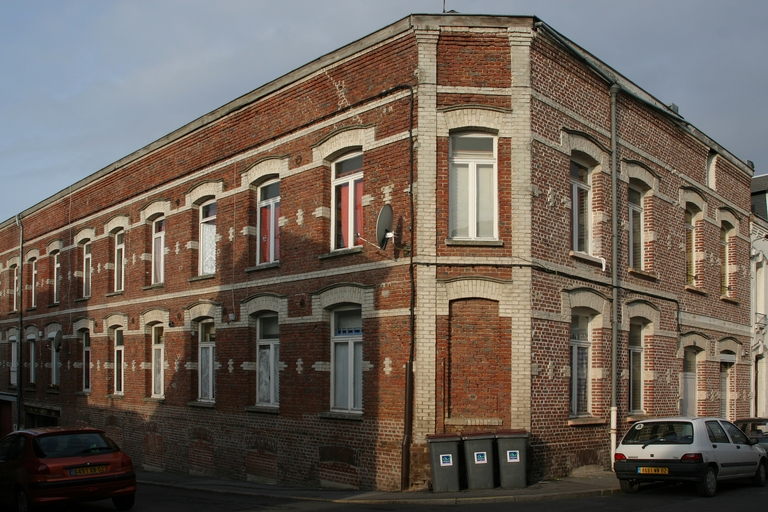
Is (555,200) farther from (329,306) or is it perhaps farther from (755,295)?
(755,295)

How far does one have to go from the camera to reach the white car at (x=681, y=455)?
14.2 metres

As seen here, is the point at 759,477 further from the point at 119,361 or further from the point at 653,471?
the point at 119,361

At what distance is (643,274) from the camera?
64.3 ft

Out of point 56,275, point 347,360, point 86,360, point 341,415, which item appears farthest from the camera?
point 56,275

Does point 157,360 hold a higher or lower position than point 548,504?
higher

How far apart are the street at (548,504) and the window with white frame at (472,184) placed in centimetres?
530

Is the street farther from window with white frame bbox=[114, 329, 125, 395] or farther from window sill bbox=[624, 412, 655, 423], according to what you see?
window with white frame bbox=[114, 329, 125, 395]

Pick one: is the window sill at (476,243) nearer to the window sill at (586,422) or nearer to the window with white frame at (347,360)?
the window with white frame at (347,360)

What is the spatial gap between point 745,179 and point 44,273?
26754mm

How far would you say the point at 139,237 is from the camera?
83.9 ft

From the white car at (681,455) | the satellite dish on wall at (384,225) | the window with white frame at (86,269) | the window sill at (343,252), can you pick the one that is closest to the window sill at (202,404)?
the window sill at (343,252)

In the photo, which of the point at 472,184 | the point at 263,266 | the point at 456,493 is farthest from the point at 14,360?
the point at 456,493

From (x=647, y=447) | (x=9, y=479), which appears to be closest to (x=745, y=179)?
(x=647, y=447)

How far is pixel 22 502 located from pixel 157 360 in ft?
37.2
